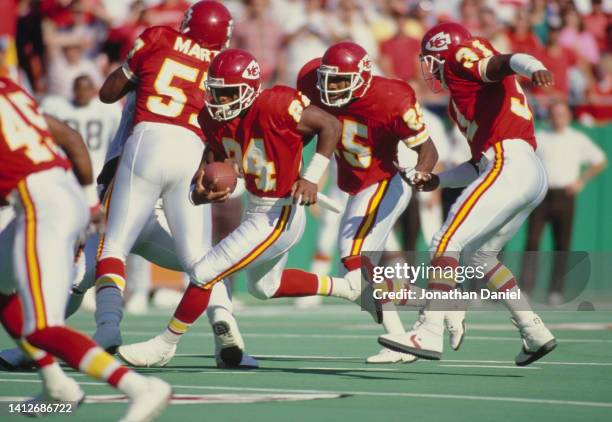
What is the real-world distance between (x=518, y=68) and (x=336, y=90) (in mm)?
1471

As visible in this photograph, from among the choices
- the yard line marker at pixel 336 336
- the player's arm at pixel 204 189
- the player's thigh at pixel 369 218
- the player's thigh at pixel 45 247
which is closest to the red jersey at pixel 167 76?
the player's arm at pixel 204 189

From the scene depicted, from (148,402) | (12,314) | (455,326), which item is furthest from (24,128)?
(455,326)

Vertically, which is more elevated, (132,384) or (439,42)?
(439,42)

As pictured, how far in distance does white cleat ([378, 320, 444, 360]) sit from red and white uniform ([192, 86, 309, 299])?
88cm

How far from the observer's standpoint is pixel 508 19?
16594 mm

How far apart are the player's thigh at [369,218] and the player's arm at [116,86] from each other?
5.45 ft

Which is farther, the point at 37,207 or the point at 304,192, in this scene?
the point at 304,192

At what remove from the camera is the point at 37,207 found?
5652 mm

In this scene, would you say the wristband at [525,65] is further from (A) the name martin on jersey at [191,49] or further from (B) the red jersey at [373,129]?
(A) the name martin on jersey at [191,49]

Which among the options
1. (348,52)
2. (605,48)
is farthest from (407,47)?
(348,52)

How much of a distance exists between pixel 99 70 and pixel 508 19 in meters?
5.35

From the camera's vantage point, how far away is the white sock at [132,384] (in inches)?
211

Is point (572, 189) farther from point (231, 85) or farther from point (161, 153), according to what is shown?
point (231, 85)

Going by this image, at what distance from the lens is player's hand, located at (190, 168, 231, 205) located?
773 centimetres
